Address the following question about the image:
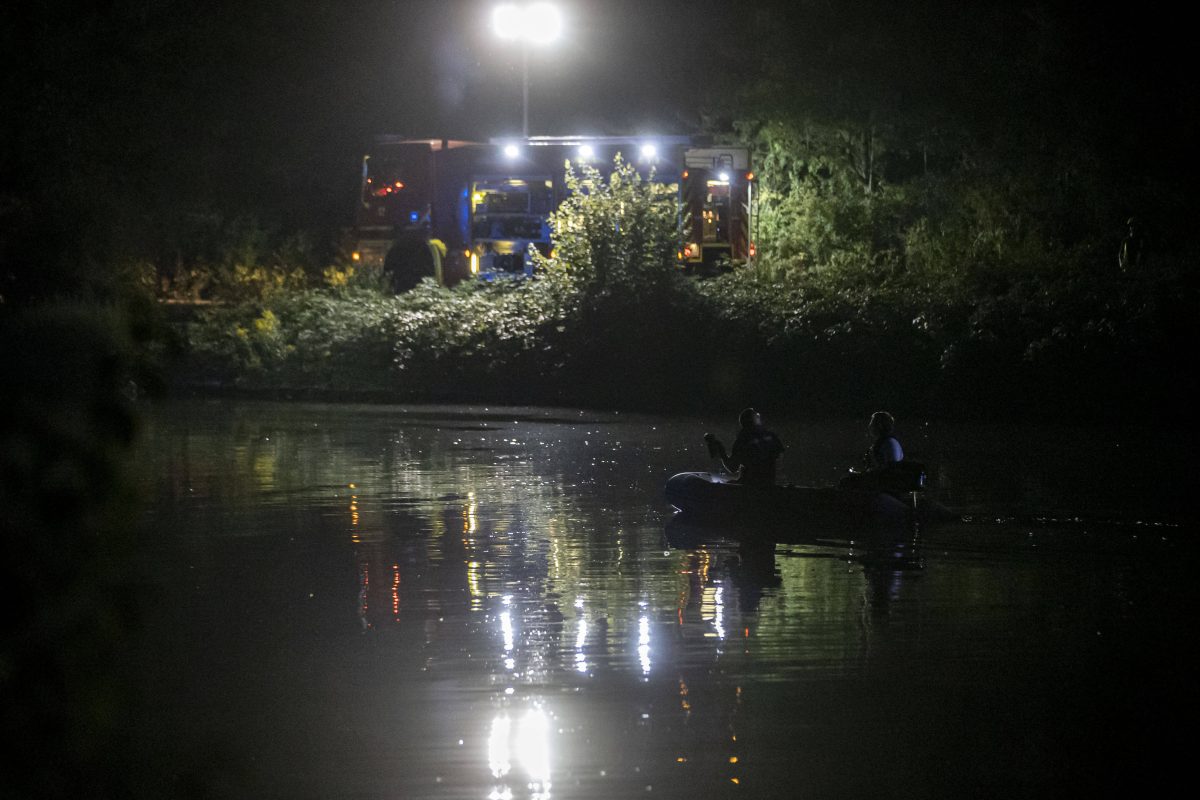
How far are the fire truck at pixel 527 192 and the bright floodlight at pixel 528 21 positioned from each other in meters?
2.59

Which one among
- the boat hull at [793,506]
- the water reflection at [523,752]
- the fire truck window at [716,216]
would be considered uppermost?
the fire truck window at [716,216]

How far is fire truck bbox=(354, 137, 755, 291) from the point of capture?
→ 38688 mm

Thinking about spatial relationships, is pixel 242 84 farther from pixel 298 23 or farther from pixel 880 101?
pixel 880 101

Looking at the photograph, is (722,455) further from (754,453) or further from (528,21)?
(528,21)

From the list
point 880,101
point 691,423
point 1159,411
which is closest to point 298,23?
point 880,101

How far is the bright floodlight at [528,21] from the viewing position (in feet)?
122

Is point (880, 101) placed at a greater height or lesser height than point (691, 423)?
greater

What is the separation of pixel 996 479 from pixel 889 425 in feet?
16.3

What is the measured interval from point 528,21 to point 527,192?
12.9 feet

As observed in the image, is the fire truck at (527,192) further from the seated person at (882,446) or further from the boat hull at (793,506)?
the seated person at (882,446)

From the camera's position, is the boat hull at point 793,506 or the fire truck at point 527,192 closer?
the boat hull at point 793,506

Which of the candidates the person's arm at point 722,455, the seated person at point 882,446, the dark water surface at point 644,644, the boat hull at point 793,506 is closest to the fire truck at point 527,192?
the dark water surface at point 644,644

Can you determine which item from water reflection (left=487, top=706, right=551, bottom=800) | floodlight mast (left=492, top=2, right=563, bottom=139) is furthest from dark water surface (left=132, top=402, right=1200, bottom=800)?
floodlight mast (left=492, top=2, right=563, bottom=139)

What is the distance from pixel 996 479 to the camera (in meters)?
21.4
